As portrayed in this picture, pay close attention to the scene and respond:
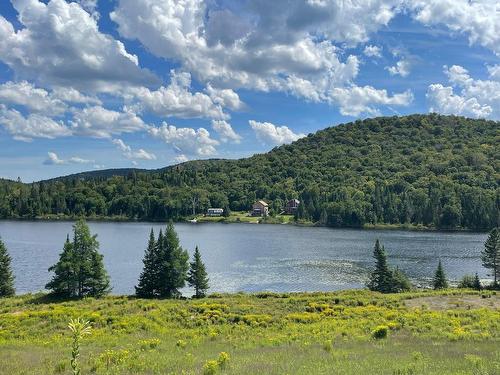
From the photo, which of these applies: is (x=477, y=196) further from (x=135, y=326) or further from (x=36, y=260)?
(x=135, y=326)

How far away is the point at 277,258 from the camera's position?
361 ft

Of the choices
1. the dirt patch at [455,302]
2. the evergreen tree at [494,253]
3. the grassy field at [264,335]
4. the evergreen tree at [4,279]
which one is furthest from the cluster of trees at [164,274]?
the evergreen tree at [494,253]

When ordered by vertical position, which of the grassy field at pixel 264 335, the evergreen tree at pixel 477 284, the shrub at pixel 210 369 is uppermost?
the shrub at pixel 210 369

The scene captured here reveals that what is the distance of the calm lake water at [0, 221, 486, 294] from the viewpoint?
80938 millimetres

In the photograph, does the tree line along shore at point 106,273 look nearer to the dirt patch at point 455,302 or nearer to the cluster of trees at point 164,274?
the cluster of trees at point 164,274

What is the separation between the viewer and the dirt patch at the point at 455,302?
162 feet

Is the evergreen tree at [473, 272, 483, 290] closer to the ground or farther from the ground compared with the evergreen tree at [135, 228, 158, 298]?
closer to the ground

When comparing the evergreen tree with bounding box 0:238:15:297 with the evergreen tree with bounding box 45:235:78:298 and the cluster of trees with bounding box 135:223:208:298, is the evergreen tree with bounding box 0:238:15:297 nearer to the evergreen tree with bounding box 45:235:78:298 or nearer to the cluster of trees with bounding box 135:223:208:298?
the evergreen tree with bounding box 45:235:78:298

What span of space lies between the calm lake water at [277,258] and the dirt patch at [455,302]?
2326 centimetres

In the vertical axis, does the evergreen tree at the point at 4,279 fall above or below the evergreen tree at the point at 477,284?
above

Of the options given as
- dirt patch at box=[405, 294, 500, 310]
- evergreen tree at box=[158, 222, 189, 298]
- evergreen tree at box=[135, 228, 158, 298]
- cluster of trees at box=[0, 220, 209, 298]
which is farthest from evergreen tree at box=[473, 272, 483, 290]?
evergreen tree at box=[135, 228, 158, 298]

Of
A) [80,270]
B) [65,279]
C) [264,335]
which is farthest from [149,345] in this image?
[65,279]

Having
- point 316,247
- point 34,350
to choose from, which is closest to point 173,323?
point 34,350

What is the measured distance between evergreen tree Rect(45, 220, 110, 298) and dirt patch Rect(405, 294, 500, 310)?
120 feet
